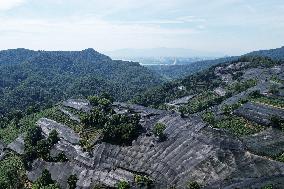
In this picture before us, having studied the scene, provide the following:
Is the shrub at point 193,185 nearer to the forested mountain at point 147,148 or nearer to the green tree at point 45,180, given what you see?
the forested mountain at point 147,148

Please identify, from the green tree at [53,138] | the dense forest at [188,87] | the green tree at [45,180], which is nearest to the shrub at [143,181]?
the green tree at [45,180]

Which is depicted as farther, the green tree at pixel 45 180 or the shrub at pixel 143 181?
the green tree at pixel 45 180

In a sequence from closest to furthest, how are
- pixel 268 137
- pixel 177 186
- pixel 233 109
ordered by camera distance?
pixel 177 186 < pixel 268 137 < pixel 233 109

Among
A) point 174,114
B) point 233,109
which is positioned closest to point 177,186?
point 174,114

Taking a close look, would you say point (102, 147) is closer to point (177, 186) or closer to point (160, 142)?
point (160, 142)

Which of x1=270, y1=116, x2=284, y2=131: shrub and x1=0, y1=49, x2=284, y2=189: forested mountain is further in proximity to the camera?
x1=270, y1=116, x2=284, y2=131: shrub

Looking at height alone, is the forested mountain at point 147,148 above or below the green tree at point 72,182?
above

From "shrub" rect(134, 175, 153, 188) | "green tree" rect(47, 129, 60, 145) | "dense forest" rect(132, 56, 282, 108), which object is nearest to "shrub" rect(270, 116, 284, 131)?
"shrub" rect(134, 175, 153, 188)

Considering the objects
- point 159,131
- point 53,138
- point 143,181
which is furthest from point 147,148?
point 53,138

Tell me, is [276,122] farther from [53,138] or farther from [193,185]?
[53,138]

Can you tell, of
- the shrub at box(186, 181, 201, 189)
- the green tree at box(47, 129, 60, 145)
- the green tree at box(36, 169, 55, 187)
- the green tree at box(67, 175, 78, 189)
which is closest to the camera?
the shrub at box(186, 181, 201, 189)

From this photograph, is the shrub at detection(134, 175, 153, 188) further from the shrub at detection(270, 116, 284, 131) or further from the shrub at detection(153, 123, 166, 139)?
the shrub at detection(270, 116, 284, 131)
